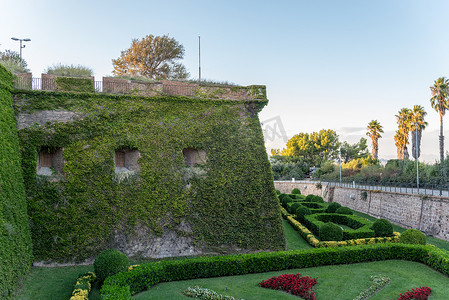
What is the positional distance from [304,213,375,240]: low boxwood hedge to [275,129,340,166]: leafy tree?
41660 mm

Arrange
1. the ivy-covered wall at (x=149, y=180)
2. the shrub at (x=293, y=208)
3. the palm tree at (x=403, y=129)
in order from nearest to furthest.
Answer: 1. the ivy-covered wall at (x=149, y=180)
2. the shrub at (x=293, y=208)
3. the palm tree at (x=403, y=129)

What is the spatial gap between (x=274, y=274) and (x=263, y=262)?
542 mm

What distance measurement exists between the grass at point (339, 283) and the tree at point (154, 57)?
13.5 metres

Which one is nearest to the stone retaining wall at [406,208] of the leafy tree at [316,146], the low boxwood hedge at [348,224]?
Answer: the low boxwood hedge at [348,224]

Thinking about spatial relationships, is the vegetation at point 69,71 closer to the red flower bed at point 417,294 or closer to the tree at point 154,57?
the tree at point 154,57

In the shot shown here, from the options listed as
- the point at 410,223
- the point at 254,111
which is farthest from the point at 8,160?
the point at 410,223

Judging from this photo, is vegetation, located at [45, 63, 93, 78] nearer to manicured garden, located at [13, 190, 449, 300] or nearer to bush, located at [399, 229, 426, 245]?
manicured garden, located at [13, 190, 449, 300]

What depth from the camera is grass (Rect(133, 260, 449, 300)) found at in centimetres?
855

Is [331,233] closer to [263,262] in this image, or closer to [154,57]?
[263,262]

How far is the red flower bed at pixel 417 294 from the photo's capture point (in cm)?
801

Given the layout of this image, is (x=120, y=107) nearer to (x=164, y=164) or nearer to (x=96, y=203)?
(x=164, y=164)

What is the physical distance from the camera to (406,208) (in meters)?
18.4

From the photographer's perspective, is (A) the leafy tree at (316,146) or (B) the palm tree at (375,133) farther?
(A) the leafy tree at (316,146)

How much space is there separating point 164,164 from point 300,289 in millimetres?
7063
